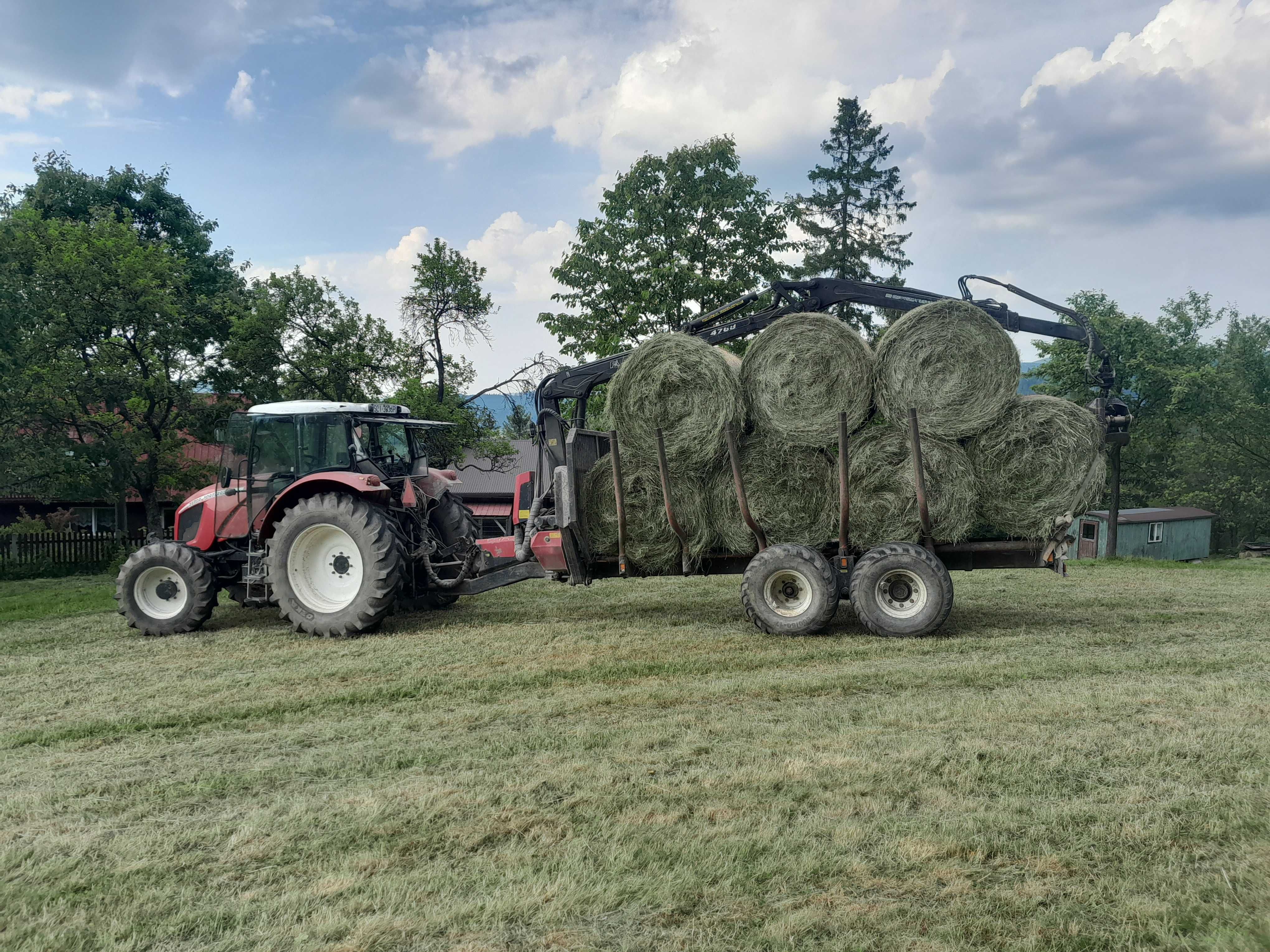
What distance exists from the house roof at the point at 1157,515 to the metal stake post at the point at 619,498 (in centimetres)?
2182

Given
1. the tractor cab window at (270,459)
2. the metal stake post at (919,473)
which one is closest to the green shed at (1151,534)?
the metal stake post at (919,473)

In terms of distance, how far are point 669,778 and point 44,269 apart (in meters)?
17.8

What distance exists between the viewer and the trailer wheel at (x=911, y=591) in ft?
26.0

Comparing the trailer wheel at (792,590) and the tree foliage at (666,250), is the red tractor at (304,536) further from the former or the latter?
the tree foliage at (666,250)

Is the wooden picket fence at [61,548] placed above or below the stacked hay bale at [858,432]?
below

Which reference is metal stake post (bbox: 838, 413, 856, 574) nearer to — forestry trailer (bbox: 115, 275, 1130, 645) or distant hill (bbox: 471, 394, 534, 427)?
forestry trailer (bbox: 115, 275, 1130, 645)

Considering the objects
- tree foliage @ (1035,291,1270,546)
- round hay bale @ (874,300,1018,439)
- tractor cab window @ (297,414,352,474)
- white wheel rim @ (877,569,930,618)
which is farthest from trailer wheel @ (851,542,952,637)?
tree foliage @ (1035,291,1270,546)

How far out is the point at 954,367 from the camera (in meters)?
7.80

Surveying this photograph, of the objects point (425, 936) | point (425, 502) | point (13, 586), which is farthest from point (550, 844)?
point (13, 586)

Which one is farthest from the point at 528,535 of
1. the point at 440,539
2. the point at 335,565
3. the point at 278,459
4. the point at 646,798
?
the point at 646,798

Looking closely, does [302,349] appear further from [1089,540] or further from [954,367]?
[1089,540]

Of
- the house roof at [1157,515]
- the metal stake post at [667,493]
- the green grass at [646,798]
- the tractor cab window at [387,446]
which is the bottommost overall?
the green grass at [646,798]

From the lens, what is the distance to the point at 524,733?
202 inches

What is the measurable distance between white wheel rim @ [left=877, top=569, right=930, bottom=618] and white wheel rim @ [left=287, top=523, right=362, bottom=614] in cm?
497
